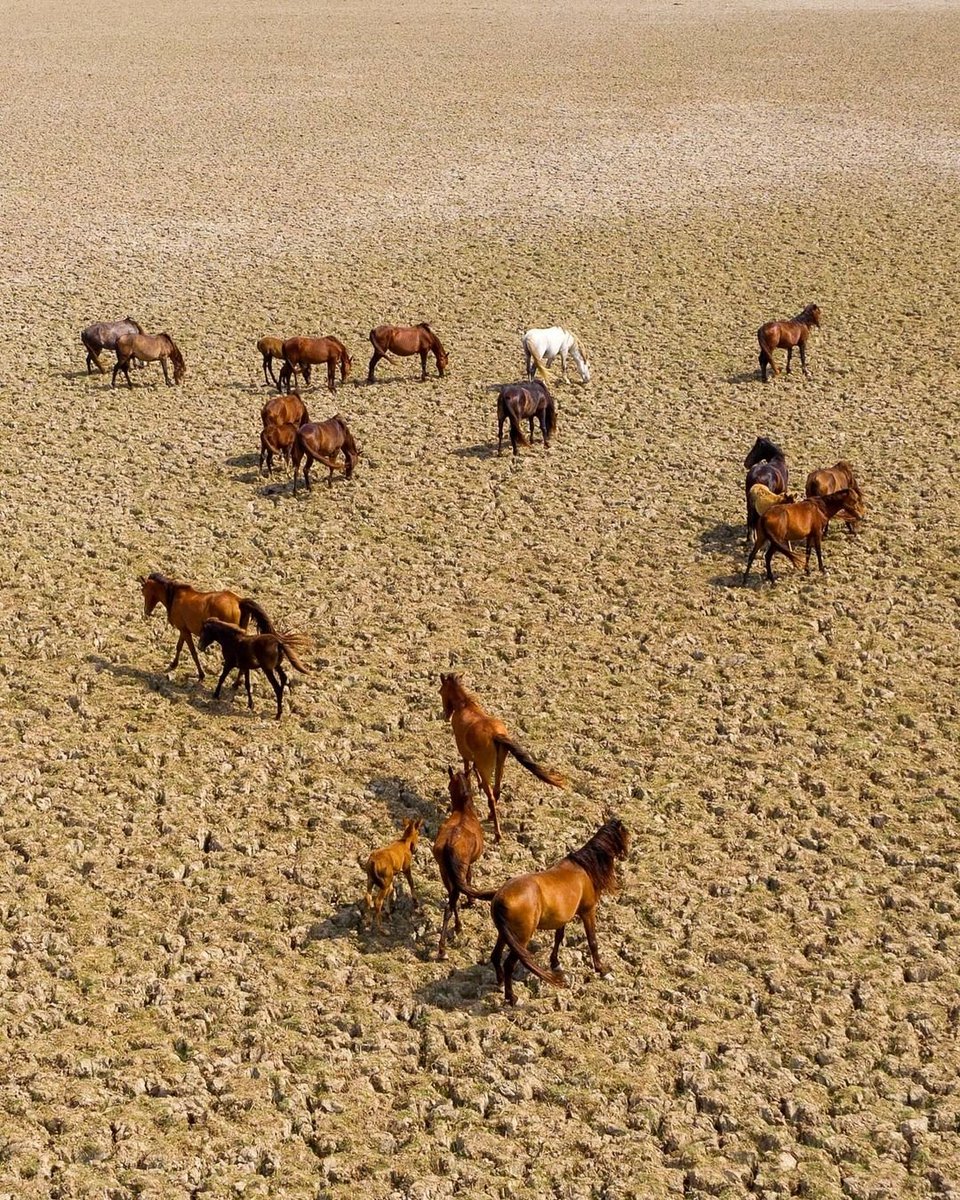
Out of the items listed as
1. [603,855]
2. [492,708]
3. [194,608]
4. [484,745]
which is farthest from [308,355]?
[603,855]

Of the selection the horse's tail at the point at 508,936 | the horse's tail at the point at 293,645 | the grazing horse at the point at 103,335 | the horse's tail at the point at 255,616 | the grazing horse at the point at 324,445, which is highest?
the grazing horse at the point at 103,335

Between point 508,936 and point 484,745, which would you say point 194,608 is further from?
point 508,936

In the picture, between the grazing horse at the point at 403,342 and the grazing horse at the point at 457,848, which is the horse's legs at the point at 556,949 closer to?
the grazing horse at the point at 457,848

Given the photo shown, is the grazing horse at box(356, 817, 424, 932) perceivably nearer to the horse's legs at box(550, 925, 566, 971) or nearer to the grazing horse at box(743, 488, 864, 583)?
the horse's legs at box(550, 925, 566, 971)

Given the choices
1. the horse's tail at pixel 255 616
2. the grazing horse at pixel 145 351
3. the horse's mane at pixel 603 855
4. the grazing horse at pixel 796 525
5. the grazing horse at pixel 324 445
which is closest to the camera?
the horse's mane at pixel 603 855

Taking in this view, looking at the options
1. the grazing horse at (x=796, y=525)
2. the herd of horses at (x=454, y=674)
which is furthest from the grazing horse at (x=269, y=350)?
the grazing horse at (x=796, y=525)
